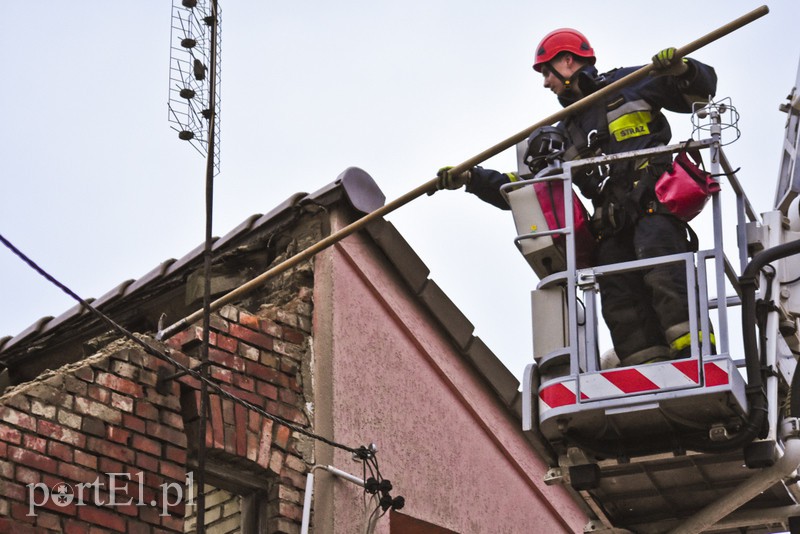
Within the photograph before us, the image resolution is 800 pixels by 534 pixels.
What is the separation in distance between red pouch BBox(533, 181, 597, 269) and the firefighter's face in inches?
34.0

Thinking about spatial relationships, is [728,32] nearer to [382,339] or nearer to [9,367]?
[382,339]

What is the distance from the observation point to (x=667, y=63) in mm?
8219

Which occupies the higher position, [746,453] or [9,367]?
[9,367]

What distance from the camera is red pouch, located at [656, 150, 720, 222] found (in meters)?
8.05

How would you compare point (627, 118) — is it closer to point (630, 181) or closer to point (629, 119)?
point (629, 119)

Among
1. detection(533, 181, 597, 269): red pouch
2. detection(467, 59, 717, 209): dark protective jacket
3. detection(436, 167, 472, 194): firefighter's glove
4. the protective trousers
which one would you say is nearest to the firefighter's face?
detection(467, 59, 717, 209): dark protective jacket

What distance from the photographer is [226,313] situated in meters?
9.19

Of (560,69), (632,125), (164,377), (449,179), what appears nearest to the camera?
(164,377)

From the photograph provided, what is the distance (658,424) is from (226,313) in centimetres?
259

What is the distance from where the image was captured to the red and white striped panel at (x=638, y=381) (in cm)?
766

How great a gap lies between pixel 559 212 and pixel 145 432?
7.85 ft

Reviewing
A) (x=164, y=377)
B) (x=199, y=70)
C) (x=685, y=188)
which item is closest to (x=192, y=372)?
(x=164, y=377)

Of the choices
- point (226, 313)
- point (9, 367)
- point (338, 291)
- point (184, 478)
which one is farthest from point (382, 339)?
point (9, 367)

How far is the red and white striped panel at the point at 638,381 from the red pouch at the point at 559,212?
0.83m
